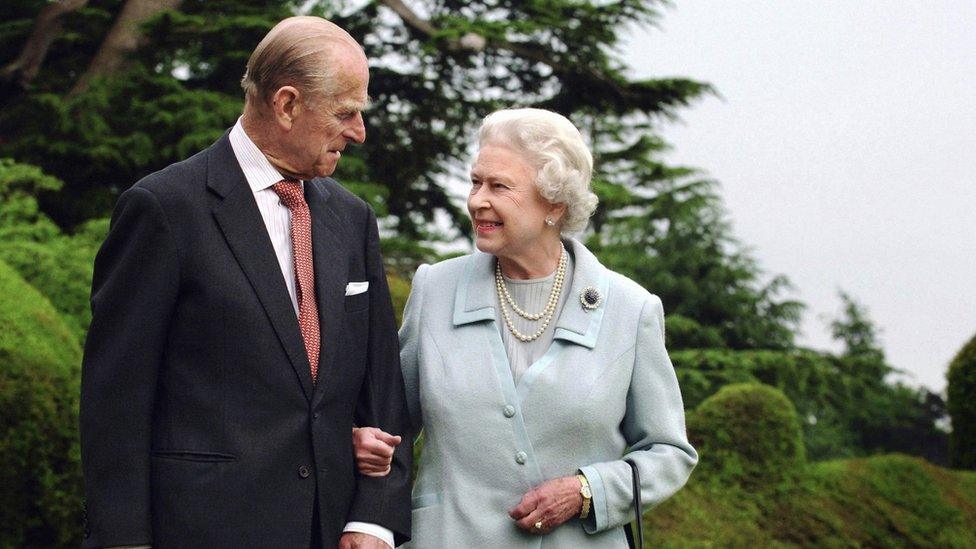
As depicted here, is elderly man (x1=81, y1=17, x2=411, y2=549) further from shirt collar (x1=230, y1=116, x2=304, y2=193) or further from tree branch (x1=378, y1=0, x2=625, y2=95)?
tree branch (x1=378, y1=0, x2=625, y2=95)

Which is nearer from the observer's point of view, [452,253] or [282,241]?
[282,241]

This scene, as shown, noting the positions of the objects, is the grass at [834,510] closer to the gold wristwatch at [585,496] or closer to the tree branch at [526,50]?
the gold wristwatch at [585,496]

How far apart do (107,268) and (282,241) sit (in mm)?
420

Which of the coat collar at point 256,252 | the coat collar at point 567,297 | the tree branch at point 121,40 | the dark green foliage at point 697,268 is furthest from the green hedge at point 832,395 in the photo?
the coat collar at point 256,252

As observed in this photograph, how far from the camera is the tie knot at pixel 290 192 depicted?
3.10 m

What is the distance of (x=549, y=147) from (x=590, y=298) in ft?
1.40

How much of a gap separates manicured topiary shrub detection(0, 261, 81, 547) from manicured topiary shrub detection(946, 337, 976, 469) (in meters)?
7.64

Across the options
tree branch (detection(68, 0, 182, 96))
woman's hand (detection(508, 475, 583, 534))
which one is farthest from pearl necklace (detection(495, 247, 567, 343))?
tree branch (detection(68, 0, 182, 96))

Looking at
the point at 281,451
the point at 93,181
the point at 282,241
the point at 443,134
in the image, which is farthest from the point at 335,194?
the point at 443,134

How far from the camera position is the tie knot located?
3.10m

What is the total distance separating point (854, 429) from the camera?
712 inches

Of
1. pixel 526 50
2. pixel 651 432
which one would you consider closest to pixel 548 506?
pixel 651 432

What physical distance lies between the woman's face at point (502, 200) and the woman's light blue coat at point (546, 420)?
20cm

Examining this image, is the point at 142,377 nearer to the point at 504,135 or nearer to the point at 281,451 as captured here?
the point at 281,451
